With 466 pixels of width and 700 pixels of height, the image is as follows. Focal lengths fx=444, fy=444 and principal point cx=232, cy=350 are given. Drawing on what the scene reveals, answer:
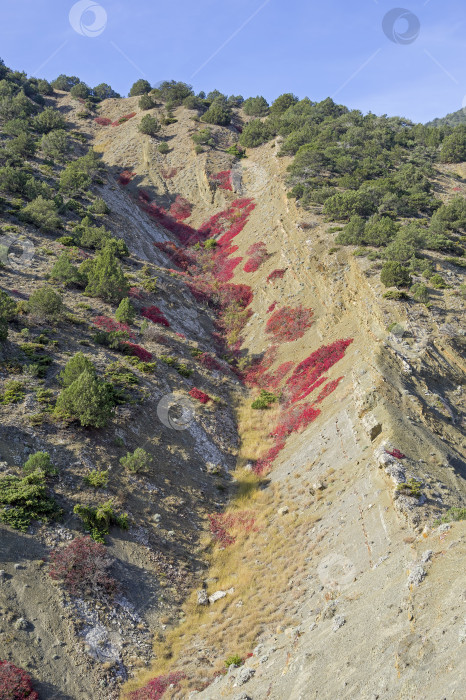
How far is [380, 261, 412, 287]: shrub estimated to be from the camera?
2959cm

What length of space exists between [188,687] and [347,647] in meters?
5.79

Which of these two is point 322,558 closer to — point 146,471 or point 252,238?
point 146,471

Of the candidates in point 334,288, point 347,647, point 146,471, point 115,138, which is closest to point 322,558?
point 347,647

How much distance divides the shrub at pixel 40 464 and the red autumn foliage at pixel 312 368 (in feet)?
50.9

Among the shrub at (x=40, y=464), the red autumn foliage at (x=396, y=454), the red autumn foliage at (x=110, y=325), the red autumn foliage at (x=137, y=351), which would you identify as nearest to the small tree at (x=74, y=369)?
the shrub at (x=40, y=464)

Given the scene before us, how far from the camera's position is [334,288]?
1347 inches

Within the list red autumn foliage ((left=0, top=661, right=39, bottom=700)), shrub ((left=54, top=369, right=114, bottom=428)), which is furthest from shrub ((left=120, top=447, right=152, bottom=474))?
red autumn foliage ((left=0, top=661, right=39, bottom=700))

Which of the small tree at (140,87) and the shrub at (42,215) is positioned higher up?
the small tree at (140,87)

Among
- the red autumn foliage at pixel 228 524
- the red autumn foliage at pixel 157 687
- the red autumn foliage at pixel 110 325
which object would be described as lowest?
the red autumn foliage at pixel 157 687

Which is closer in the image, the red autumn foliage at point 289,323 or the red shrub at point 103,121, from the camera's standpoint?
the red autumn foliage at point 289,323

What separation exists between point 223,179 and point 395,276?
38.7 m

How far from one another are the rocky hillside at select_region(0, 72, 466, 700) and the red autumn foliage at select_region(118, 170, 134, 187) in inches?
1141

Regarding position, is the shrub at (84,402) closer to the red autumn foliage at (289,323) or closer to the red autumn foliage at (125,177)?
the red autumn foliage at (289,323)

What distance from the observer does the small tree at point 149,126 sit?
72162mm
